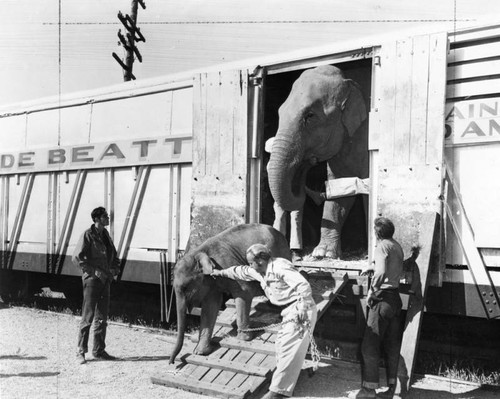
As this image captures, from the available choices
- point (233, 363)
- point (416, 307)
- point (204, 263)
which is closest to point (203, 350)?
point (233, 363)

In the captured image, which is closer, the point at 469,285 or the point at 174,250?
the point at 469,285

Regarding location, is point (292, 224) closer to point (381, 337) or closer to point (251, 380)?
point (381, 337)

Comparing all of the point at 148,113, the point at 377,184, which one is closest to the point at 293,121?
the point at 377,184

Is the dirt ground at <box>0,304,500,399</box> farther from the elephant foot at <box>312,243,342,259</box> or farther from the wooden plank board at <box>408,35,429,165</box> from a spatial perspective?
the wooden plank board at <box>408,35,429,165</box>

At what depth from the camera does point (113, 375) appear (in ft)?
20.3

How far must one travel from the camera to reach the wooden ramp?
17.8 feet

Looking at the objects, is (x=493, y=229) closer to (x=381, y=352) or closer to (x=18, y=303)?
(x=381, y=352)

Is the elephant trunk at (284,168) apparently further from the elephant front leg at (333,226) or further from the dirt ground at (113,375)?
the dirt ground at (113,375)

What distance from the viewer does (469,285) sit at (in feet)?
19.8

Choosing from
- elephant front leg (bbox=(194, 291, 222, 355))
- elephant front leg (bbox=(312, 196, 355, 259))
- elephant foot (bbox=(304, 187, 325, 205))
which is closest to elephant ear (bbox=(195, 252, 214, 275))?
elephant front leg (bbox=(194, 291, 222, 355))

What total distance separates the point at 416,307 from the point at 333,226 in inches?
91.3

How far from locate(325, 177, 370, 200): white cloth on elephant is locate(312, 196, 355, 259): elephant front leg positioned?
0.14 m

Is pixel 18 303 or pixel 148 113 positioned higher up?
pixel 148 113

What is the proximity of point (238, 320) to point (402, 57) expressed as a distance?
3.23 metres
